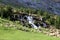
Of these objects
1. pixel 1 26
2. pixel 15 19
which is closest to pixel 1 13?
pixel 15 19

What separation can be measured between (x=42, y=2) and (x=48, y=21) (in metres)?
38.9

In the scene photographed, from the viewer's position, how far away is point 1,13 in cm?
5428

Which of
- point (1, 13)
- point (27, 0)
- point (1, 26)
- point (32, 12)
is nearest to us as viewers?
point (1, 26)

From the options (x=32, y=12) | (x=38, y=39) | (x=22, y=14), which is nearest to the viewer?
(x=38, y=39)

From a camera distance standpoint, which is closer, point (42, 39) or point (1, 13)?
point (42, 39)

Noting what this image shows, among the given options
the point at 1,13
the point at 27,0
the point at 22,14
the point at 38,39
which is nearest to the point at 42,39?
the point at 38,39

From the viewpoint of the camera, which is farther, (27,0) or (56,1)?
(56,1)

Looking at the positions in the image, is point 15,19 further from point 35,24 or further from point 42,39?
point 42,39

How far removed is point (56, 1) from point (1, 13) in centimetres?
6066

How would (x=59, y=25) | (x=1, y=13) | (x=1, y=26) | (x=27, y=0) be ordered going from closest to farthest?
(x=1, y=26)
(x=1, y=13)
(x=59, y=25)
(x=27, y=0)

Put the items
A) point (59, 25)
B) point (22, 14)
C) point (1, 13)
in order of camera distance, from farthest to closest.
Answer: point (22, 14), point (59, 25), point (1, 13)

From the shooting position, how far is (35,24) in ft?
186

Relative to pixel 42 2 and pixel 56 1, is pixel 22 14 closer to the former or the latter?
pixel 42 2

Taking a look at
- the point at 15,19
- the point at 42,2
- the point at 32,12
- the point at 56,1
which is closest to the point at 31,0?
the point at 42,2
